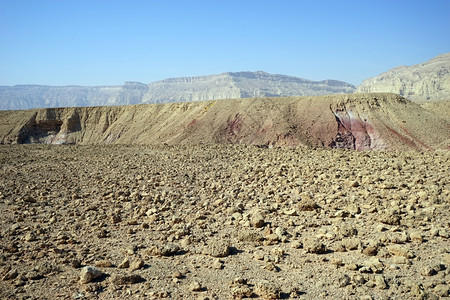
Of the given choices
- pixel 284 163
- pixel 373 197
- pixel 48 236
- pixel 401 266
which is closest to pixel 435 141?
pixel 284 163

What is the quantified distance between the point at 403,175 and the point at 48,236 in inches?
310

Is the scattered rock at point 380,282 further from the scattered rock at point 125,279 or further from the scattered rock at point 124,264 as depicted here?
the scattered rock at point 124,264

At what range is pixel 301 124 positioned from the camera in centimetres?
2981

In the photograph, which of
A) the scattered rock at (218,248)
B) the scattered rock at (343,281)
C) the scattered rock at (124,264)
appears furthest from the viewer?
the scattered rock at (218,248)

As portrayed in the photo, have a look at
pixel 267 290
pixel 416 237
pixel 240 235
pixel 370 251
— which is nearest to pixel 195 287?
pixel 267 290

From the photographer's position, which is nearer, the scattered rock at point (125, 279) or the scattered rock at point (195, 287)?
the scattered rock at point (195, 287)

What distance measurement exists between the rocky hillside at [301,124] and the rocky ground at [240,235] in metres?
17.5

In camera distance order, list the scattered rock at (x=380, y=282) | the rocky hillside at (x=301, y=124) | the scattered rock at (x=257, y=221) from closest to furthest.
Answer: the scattered rock at (x=380, y=282) → the scattered rock at (x=257, y=221) → the rocky hillside at (x=301, y=124)

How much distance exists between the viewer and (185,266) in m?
5.09

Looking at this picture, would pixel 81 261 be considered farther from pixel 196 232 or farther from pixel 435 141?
pixel 435 141

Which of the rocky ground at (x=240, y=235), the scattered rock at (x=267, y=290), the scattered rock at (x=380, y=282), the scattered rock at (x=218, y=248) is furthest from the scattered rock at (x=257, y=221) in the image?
the scattered rock at (x=380, y=282)

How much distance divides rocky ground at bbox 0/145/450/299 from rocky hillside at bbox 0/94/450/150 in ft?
57.6

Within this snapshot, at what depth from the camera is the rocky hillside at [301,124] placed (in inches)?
1101

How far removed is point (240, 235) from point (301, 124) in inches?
980
